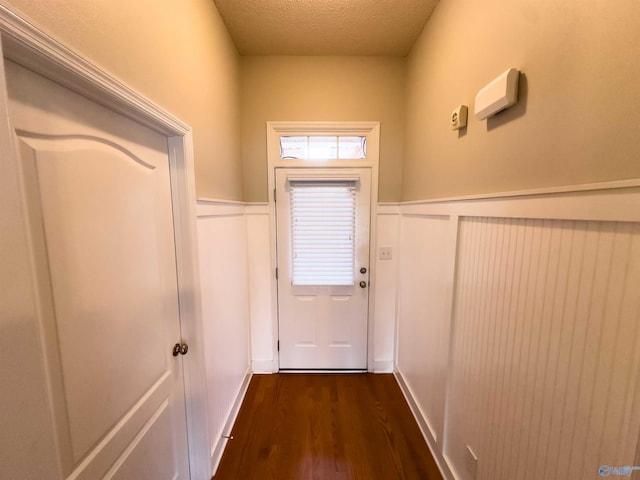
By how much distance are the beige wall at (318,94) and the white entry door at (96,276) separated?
1201mm

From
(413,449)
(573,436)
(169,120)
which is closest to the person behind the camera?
(573,436)

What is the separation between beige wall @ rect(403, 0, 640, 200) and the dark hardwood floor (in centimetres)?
166

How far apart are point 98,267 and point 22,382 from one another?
339 mm

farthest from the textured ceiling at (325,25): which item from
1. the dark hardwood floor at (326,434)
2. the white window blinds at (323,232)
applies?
the dark hardwood floor at (326,434)

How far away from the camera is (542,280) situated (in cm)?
80

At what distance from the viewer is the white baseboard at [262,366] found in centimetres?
231

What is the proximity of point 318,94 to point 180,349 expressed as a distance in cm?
208

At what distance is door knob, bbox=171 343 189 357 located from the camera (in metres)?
1.13

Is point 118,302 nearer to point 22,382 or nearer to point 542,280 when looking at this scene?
point 22,382

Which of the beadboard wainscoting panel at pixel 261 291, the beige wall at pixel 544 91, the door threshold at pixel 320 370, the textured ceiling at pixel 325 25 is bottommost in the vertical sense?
the door threshold at pixel 320 370

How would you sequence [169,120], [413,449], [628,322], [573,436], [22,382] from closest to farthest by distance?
[22,382] < [628,322] < [573,436] < [169,120] < [413,449]

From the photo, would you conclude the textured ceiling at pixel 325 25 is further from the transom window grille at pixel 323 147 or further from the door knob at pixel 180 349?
the door knob at pixel 180 349

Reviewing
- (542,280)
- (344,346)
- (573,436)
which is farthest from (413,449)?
(542,280)

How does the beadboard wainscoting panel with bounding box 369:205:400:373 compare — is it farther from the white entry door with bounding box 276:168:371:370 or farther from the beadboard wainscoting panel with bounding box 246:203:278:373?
the beadboard wainscoting panel with bounding box 246:203:278:373
